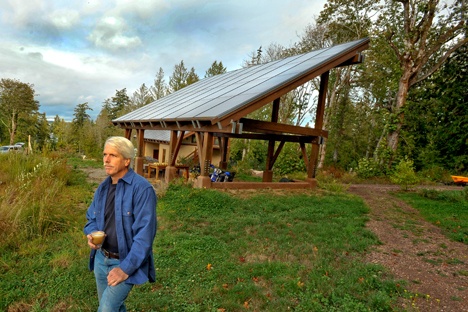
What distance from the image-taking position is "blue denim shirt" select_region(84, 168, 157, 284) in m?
1.83

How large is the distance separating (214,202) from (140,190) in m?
5.05

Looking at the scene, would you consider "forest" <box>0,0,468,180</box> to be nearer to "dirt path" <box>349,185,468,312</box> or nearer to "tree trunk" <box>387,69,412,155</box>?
"tree trunk" <box>387,69,412,155</box>

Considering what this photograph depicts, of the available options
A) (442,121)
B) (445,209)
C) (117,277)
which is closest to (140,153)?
(117,277)

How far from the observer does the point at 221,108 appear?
7441 mm

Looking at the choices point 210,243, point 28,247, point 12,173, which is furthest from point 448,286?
point 12,173

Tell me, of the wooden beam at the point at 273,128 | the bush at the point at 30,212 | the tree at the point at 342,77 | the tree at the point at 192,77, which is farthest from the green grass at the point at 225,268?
the tree at the point at 192,77

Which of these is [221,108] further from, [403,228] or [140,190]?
[140,190]

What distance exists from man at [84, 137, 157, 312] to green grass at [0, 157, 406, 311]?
44.9 inches

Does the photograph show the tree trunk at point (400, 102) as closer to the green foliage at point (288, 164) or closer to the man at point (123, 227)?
the green foliage at point (288, 164)

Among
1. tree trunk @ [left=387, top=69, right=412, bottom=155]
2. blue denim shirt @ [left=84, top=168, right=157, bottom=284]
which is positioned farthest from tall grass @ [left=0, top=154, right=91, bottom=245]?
tree trunk @ [left=387, top=69, right=412, bottom=155]

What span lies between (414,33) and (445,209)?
409 inches

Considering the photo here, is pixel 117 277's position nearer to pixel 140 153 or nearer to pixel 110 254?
pixel 110 254

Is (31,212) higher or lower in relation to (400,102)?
lower

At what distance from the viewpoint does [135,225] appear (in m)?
1.90
